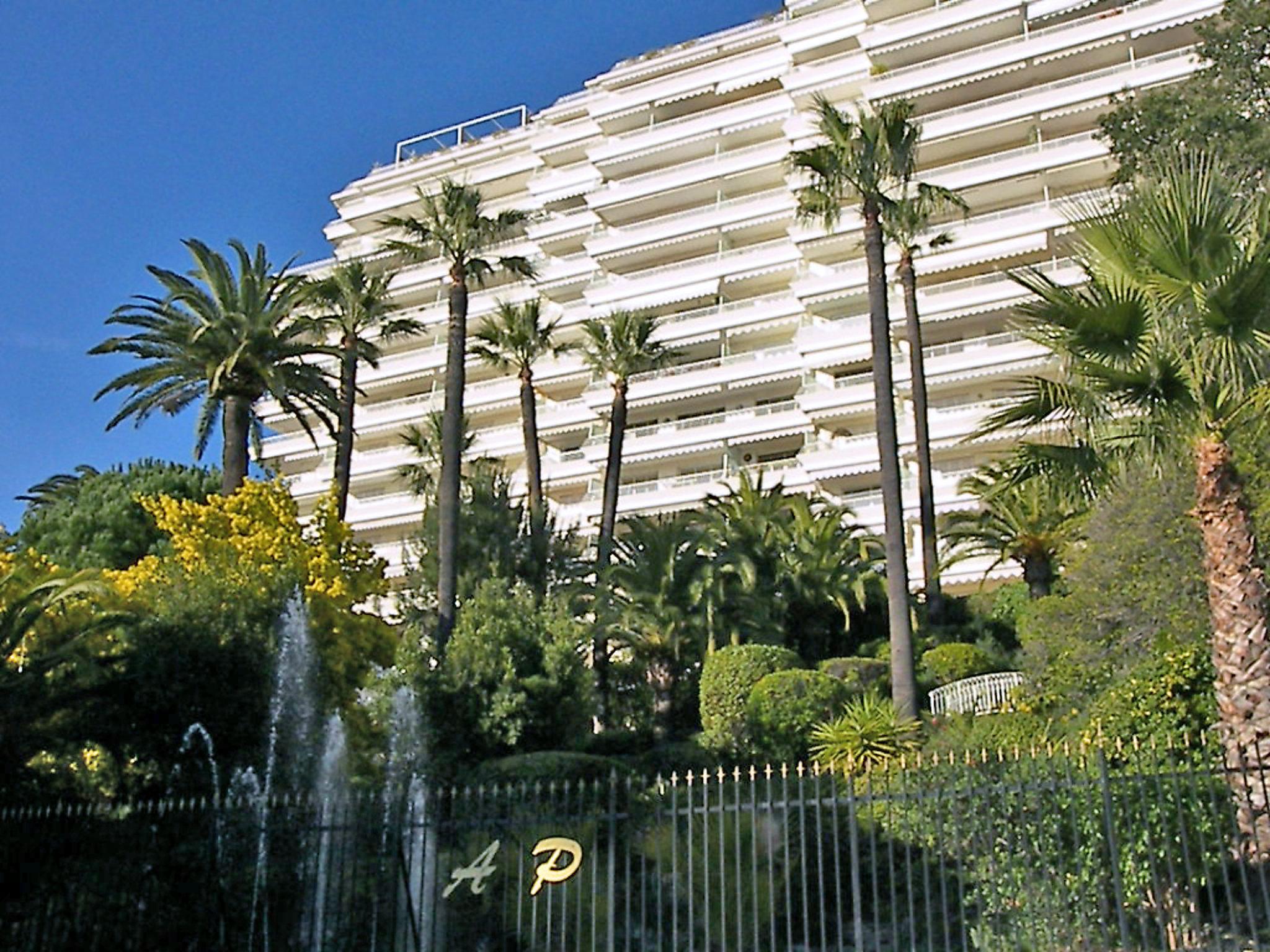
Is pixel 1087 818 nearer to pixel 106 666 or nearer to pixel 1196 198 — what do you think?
pixel 1196 198

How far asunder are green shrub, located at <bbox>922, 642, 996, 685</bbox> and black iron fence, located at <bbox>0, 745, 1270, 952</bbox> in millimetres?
12156

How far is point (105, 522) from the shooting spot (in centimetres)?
4197

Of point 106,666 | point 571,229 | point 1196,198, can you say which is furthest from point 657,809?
point 571,229

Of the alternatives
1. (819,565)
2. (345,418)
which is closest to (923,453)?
(819,565)

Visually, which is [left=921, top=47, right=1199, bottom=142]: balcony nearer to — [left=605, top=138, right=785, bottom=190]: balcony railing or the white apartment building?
the white apartment building

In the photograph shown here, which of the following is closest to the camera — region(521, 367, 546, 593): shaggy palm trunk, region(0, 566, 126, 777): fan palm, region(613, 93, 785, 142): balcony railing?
region(0, 566, 126, 777): fan palm

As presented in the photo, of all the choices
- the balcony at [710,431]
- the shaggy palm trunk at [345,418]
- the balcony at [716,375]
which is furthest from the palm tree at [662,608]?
the balcony at [716,375]

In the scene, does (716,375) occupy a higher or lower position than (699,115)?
lower

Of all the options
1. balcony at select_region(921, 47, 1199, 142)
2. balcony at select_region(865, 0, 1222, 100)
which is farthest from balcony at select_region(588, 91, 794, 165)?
balcony at select_region(921, 47, 1199, 142)

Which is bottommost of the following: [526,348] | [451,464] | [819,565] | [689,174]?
[819,565]

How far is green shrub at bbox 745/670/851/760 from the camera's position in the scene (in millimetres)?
23609

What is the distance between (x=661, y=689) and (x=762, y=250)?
2838cm

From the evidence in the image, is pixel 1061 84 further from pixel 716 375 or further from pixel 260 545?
pixel 260 545

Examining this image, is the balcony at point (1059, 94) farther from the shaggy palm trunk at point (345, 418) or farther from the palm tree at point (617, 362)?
the shaggy palm trunk at point (345, 418)
